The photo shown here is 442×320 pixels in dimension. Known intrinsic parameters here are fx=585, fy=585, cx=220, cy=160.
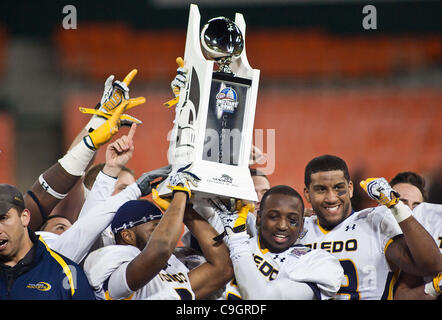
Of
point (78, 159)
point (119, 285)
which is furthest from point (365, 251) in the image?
point (78, 159)

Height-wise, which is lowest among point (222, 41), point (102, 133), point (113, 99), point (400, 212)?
point (400, 212)

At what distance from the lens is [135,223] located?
243cm

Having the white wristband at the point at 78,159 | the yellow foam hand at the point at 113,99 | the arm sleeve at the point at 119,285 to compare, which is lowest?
the arm sleeve at the point at 119,285

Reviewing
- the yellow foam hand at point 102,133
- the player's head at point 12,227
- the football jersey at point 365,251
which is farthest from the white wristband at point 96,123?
the football jersey at point 365,251

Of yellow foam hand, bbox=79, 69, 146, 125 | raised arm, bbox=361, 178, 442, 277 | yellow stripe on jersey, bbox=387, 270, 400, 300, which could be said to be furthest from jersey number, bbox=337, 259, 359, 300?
yellow foam hand, bbox=79, 69, 146, 125

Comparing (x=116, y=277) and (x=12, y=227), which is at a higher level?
(x=12, y=227)

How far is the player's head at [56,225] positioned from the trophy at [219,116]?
85 cm

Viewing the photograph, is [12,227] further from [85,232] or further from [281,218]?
[281,218]

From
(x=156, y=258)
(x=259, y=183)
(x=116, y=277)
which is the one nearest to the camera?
(x=156, y=258)

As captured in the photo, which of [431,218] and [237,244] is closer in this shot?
[237,244]

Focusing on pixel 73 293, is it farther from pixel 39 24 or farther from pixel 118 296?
pixel 39 24

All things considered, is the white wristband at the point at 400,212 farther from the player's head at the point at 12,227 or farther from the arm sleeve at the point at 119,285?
the player's head at the point at 12,227

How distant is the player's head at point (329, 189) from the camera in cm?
267

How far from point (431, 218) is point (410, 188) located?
1.57 ft
